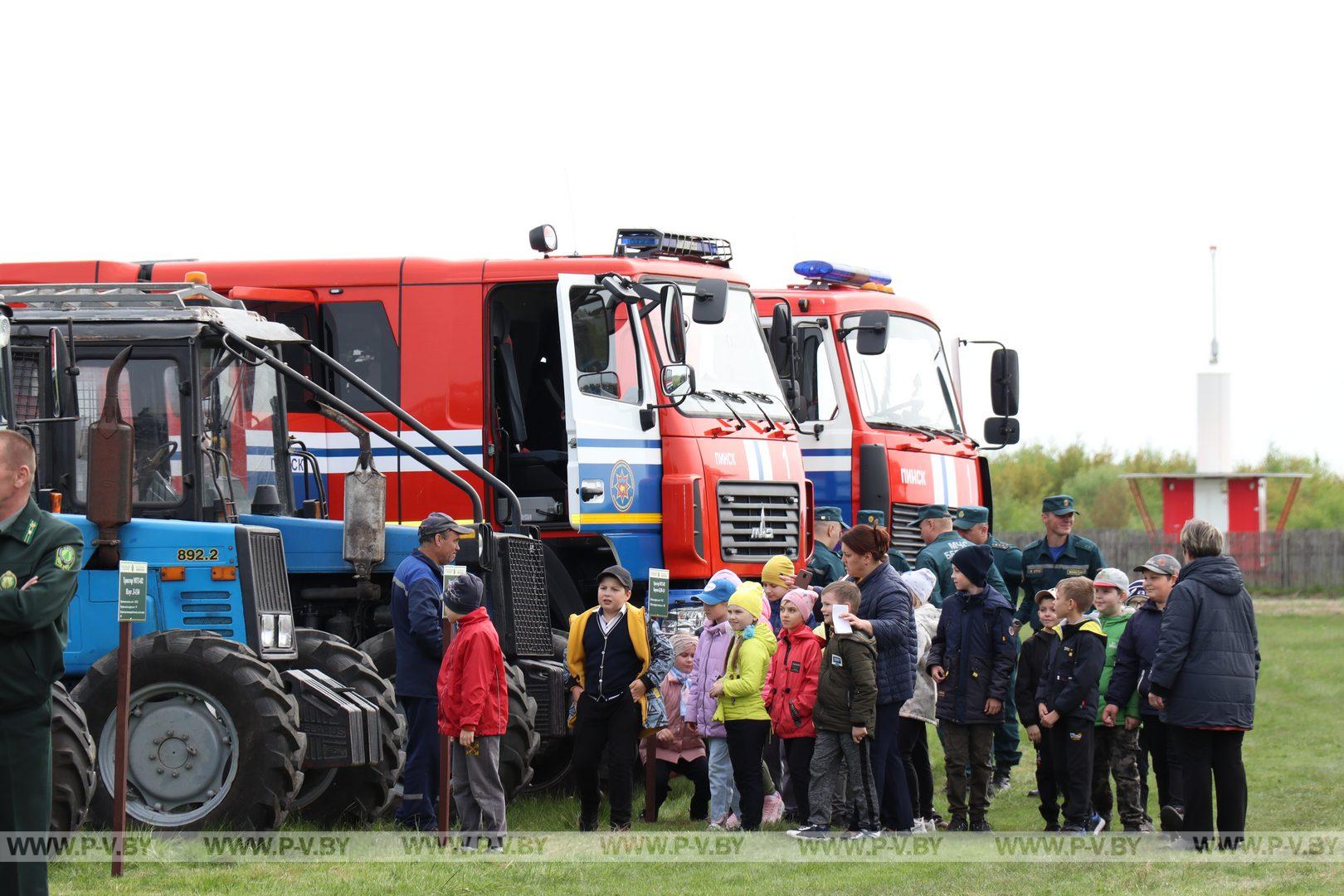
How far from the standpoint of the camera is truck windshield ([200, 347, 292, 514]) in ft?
36.4

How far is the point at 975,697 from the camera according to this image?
430 inches

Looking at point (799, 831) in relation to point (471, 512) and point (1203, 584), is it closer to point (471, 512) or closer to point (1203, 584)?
point (1203, 584)

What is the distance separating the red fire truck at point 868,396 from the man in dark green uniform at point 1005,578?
2.10m

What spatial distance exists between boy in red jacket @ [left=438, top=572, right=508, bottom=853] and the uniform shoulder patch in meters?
3.23

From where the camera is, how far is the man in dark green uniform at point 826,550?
13.7 metres

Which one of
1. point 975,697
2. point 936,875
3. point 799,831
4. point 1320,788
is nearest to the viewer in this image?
point 936,875

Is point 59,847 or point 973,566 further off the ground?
point 973,566

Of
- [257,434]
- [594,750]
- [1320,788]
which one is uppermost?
[257,434]

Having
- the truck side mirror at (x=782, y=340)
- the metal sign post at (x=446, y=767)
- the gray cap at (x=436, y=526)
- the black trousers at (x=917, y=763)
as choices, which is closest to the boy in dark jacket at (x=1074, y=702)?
the black trousers at (x=917, y=763)

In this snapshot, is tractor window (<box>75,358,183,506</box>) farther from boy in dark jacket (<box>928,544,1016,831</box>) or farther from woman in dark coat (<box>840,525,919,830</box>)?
boy in dark jacket (<box>928,544,1016,831</box>)

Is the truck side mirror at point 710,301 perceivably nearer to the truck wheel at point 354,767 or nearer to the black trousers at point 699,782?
the black trousers at point 699,782

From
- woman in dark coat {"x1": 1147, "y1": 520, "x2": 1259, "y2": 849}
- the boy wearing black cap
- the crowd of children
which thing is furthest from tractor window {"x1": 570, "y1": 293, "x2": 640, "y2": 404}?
woman in dark coat {"x1": 1147, "y1": 520, "x2": 1259, "y2": 849}

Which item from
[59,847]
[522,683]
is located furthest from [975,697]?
[59,847]

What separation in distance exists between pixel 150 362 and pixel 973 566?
4950 millimetres
